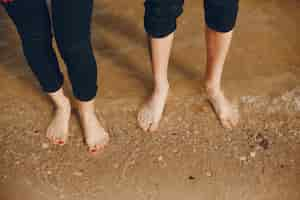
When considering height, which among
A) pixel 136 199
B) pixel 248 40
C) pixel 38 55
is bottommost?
pixel 136 199

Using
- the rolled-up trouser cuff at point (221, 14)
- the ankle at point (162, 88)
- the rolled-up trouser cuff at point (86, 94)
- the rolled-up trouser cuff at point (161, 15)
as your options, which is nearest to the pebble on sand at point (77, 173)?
the rolled-up trouser cuff at point (86, 94)

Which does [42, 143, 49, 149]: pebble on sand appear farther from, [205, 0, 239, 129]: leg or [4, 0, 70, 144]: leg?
[205, 0, 239, 129]: leg

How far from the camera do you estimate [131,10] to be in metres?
1.78

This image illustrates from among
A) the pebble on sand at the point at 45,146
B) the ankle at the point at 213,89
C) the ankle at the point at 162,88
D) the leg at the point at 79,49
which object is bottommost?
the pebble on sand at the point at 45,146

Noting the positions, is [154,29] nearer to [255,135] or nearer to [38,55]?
[38,55]

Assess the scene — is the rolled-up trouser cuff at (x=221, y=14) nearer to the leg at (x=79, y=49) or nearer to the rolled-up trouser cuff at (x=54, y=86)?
the leg at (x=79, y=49)

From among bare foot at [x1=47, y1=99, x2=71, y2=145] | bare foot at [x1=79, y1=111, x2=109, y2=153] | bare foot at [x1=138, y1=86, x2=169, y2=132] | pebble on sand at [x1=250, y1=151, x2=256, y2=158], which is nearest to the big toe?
bare foot at [x1=138, y1=86, x2=169, y2=132]

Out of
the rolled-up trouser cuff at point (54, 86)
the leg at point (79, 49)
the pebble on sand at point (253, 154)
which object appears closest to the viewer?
the leg at point (79, 49)

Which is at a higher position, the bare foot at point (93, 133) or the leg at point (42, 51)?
the leg at point (42, 51)

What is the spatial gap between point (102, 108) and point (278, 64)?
0.65 m

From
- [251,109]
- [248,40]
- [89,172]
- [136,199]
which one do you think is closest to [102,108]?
[89,172]

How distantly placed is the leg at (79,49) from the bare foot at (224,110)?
0.40m

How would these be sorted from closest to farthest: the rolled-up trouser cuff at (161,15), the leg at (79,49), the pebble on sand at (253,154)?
the leg at (79,49) → the rolled-up trouser cuff at (161,15) → the pebble on sand at (253,154)

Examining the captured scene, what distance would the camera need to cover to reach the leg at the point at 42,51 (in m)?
0.96
